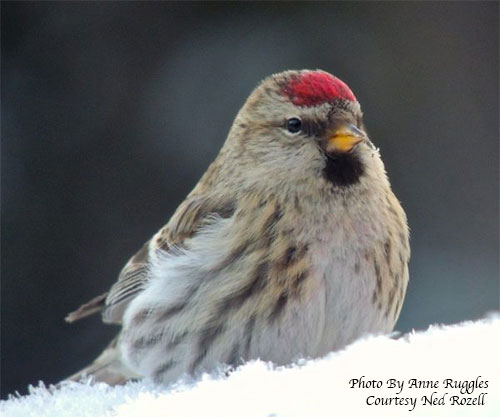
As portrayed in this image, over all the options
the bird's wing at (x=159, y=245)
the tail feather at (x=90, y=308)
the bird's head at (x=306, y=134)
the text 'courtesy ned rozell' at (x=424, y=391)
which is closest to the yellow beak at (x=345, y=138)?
the bird's head at (x=306, y=134)

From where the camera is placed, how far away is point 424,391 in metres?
0.86

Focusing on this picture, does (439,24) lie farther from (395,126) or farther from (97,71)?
(97,71)

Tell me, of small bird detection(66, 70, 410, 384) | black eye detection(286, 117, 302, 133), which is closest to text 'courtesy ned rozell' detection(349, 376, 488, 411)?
small bird detection(66, 70, 410, 384)

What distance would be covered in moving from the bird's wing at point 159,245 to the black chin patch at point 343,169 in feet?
0.59

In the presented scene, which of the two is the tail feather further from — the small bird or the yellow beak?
the yellow beak

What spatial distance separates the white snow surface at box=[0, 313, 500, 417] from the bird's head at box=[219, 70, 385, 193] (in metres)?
0.31

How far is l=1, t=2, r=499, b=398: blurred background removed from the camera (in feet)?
7.39

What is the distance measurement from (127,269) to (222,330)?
Answer: 43cm

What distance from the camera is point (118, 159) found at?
238 cm

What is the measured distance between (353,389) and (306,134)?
0.49 metres

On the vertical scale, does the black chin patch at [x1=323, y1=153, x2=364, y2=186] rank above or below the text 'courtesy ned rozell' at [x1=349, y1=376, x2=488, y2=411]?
above

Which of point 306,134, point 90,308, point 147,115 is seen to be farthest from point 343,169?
point 147,115

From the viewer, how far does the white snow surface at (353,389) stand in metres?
0.82

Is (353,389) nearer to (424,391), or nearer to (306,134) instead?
(424,391)
